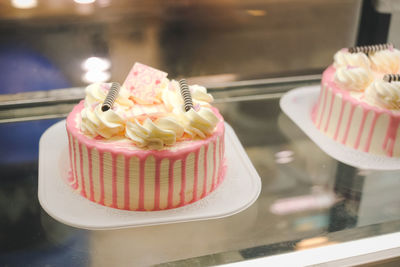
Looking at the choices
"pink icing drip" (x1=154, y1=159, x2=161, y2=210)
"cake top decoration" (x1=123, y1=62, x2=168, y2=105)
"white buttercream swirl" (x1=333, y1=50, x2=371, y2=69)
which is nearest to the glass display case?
"pink icing drip" (x1=154, y1=159, x2=161, y2=210)

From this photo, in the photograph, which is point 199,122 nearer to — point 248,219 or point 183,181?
point 183,181

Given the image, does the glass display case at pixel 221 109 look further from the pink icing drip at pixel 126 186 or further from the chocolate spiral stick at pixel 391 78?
Result: the chocolate spiral stick at pixel 391 78

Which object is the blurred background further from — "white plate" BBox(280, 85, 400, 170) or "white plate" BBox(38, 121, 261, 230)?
"white plate" BBox(38, 121, 261, 230)

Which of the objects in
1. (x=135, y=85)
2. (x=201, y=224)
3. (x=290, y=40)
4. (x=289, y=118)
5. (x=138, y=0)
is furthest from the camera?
(x=290, y=40)

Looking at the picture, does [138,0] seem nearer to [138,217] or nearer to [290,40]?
[290,40]

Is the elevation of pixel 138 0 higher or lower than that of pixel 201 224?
higher

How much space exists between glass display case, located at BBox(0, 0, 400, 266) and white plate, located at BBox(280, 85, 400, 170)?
0.12 ft

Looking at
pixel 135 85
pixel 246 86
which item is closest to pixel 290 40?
pixel 246 86

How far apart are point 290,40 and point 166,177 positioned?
1.19 meters

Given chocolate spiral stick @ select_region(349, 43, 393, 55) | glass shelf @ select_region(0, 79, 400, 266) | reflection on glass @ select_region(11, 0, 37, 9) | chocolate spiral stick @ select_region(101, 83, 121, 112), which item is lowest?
glass shelf @ select_region(0, 79, 400, 266)

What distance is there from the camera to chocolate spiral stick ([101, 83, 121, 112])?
5.72 feet

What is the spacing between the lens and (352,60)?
232 cm

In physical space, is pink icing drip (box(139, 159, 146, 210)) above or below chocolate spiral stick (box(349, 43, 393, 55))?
below

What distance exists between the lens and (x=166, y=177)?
170 centimetres
